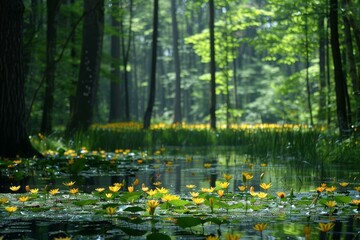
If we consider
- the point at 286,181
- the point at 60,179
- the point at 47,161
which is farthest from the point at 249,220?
the point at 47,161

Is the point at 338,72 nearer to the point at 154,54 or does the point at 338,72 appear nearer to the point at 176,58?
the point at 154,54

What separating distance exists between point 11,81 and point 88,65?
6645mm

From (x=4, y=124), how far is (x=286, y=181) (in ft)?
13.2

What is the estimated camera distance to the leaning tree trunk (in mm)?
7559

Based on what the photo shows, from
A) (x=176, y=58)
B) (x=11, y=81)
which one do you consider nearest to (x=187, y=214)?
(x=11, y=81)

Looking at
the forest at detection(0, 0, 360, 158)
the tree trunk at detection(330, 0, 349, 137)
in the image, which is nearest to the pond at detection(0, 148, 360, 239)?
the forest at detection(0, 0, 360, 158)

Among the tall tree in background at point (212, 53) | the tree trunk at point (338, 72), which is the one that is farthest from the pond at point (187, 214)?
the tall tree in background at point (212, 53)

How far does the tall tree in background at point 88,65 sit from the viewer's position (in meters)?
14.1

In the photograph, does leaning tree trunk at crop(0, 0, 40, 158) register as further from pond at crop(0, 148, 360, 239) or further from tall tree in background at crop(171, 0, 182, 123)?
tall tree in background at crop(171, 0, 182, 123)

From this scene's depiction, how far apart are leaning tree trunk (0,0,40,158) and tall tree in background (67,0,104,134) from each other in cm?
604

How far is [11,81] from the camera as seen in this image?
25.2 ft

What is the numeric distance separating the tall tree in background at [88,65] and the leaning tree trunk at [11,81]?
604 centimetres

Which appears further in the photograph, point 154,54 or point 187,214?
point 154,54

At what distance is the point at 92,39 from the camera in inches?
555
